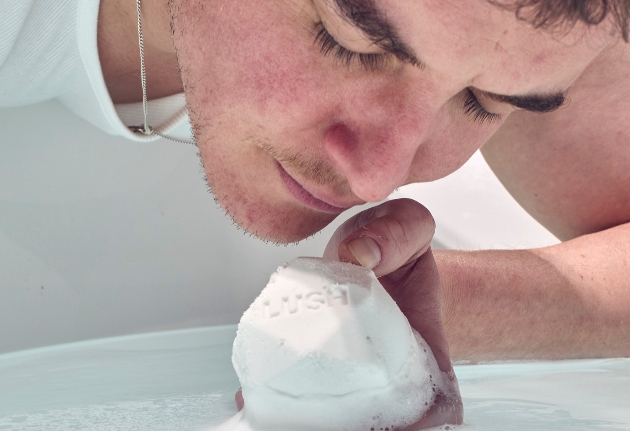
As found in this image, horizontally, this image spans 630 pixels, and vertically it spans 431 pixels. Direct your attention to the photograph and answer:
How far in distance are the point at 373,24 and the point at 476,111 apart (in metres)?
0.17

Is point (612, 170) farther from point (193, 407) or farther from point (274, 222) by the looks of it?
point (193, 407)

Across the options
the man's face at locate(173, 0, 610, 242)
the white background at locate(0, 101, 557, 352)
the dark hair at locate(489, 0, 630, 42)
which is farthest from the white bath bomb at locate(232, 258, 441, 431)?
the white background at locate(0, 101, 557, 352)

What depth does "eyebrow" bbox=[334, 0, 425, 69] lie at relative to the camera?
58 centimetres

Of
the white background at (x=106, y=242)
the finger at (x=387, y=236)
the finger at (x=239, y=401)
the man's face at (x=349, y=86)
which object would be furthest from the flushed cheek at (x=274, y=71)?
the white background at (x=106, y=242)

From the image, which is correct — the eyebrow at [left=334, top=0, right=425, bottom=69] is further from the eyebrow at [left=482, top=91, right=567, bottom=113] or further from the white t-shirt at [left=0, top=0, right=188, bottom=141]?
the white t-shirt at [left=0, top=0, right=188, bottom=141]

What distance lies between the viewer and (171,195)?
4.09 ft

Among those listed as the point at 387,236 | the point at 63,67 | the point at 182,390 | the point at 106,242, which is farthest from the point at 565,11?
the point at 106,242

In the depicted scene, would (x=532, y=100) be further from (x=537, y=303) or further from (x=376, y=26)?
(x=537, y=303)

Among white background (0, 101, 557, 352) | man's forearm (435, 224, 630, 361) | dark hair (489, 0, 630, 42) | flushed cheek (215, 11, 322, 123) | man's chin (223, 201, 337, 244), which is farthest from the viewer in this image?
white background (0, 101, 557, 352)

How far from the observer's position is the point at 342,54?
0.64 m

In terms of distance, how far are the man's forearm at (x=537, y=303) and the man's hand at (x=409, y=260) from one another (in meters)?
0.22

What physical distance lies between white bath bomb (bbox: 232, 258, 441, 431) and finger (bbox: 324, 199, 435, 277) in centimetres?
4

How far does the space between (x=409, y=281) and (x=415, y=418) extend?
20cm

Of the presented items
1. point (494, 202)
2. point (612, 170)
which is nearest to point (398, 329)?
point (612, 170)
